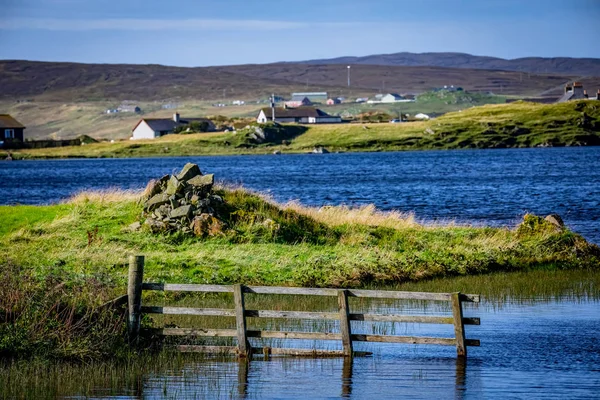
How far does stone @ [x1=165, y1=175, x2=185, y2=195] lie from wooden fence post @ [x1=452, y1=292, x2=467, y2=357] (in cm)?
1709

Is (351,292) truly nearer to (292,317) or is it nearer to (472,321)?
(292,317)

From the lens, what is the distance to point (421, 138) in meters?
186

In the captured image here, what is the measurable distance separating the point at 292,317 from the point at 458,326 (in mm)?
3337

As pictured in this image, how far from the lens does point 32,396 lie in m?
17.1

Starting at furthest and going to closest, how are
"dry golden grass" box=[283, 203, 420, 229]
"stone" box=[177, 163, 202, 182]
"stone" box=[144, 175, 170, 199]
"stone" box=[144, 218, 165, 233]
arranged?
"dry golden grass" box=[283, 203, 420, 229] < "stone" box=[144, 175, 170, 199] < "stone" box=[177, 163, 202, 182] < "stone" box=[144, 218, 165, 233]

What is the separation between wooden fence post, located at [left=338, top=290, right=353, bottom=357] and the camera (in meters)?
19.5

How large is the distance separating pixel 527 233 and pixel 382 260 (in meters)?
8.26

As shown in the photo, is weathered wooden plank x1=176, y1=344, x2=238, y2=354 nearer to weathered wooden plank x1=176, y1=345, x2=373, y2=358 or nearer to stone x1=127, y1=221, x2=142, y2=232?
weathered wooden plank x1=176, y1=345, x2=373, y2=358

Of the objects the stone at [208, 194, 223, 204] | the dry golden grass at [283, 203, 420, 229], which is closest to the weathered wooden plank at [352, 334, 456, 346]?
the stone at [208, 194, 223, 204]

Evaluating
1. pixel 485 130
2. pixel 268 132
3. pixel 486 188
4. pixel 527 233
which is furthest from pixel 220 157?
pixel 527 233

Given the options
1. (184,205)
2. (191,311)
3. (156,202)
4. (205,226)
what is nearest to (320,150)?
(156,202)

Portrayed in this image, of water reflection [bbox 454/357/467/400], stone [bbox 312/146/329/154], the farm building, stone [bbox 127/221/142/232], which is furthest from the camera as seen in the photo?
the farm building

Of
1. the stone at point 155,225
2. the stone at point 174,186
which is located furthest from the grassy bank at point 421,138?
the stone at point 155,225

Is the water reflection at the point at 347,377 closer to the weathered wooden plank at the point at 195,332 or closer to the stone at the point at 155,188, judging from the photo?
the weathered wooden plank at the point at 195,332
